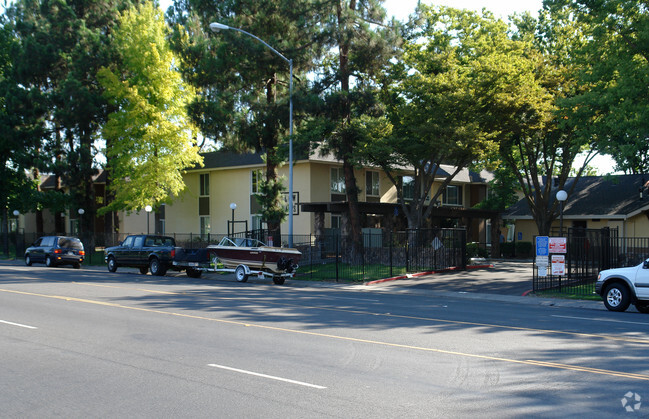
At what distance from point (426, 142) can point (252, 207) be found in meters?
18.5

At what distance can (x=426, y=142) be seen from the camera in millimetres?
30266

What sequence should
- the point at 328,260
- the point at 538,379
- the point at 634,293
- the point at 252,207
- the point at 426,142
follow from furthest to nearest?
1. the point at 252,207
2. the point at 328,260
3. the point at 426,142
4. the point at 634,293
5. the point at 538,379

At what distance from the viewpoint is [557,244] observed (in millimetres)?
22844

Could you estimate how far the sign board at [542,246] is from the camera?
23062 millimetres

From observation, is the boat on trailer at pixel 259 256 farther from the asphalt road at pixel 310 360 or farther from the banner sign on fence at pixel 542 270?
the banner sign on fence at pixel 542 270

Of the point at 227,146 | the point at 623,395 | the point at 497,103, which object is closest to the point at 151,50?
the point at 227,146

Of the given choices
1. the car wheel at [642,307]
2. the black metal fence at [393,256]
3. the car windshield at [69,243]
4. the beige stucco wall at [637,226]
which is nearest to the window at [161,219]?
the car windshield at [69,243]

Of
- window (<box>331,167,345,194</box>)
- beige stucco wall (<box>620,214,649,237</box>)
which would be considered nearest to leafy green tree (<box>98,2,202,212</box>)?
window (<box>331,167,345,194</box>)

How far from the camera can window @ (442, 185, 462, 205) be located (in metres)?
51.0

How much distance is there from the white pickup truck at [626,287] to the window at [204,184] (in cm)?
3520

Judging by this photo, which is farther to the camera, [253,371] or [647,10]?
[647,10]

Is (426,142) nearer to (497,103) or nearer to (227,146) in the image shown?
(497,103)

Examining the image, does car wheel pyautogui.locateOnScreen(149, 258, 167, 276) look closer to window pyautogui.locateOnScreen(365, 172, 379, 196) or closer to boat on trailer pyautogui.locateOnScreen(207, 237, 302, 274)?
boat on trailer pyautogui.locateOnScreen(207, 237, 302, 274)

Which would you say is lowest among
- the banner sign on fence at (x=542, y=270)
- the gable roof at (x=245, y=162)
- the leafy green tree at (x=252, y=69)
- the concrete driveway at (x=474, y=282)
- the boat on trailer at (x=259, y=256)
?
the concrete driveway at (x=474, y=282)
